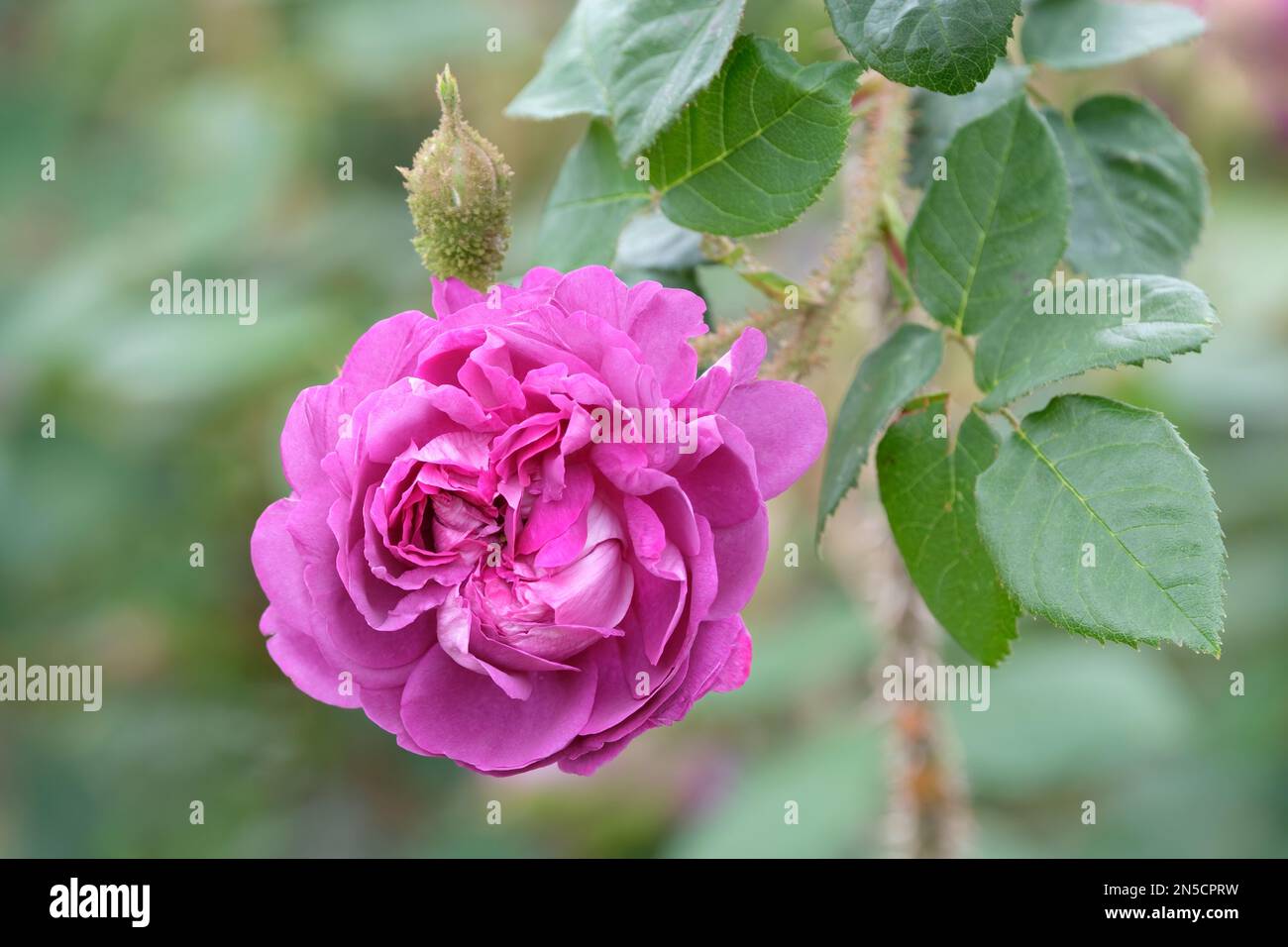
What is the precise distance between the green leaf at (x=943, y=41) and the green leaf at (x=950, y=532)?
192 millimetres

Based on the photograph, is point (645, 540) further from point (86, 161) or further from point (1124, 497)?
point (86, 161)

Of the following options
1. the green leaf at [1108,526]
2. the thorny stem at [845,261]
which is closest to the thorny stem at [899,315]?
the thorny stem at [845,261]

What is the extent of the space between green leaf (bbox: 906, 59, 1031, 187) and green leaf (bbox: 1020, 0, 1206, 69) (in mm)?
35

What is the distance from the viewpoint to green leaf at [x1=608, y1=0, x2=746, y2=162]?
581 mm

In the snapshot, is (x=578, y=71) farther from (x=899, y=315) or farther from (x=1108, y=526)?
(x=1108, y=526)

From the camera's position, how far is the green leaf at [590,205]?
2.19ft

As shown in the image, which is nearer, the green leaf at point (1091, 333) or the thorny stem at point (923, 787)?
the green leaf at point (1091, 333)

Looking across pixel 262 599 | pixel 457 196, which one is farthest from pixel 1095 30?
pixel 262 599

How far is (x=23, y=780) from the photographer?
171 cm

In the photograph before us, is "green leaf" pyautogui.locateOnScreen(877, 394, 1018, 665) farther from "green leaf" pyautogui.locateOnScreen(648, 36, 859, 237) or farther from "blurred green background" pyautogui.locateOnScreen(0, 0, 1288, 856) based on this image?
"blurred green background" pyautogui.locateOnScreen(0, 0, 1288, 856)

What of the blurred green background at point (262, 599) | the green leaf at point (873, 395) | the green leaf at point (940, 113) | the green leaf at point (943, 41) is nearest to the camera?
the green leaf at point (943, 41)

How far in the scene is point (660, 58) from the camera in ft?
1.97

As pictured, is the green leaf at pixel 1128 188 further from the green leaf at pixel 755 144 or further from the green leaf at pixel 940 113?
the green leaf at pixel 755 144

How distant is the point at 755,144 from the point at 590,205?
11 cm
